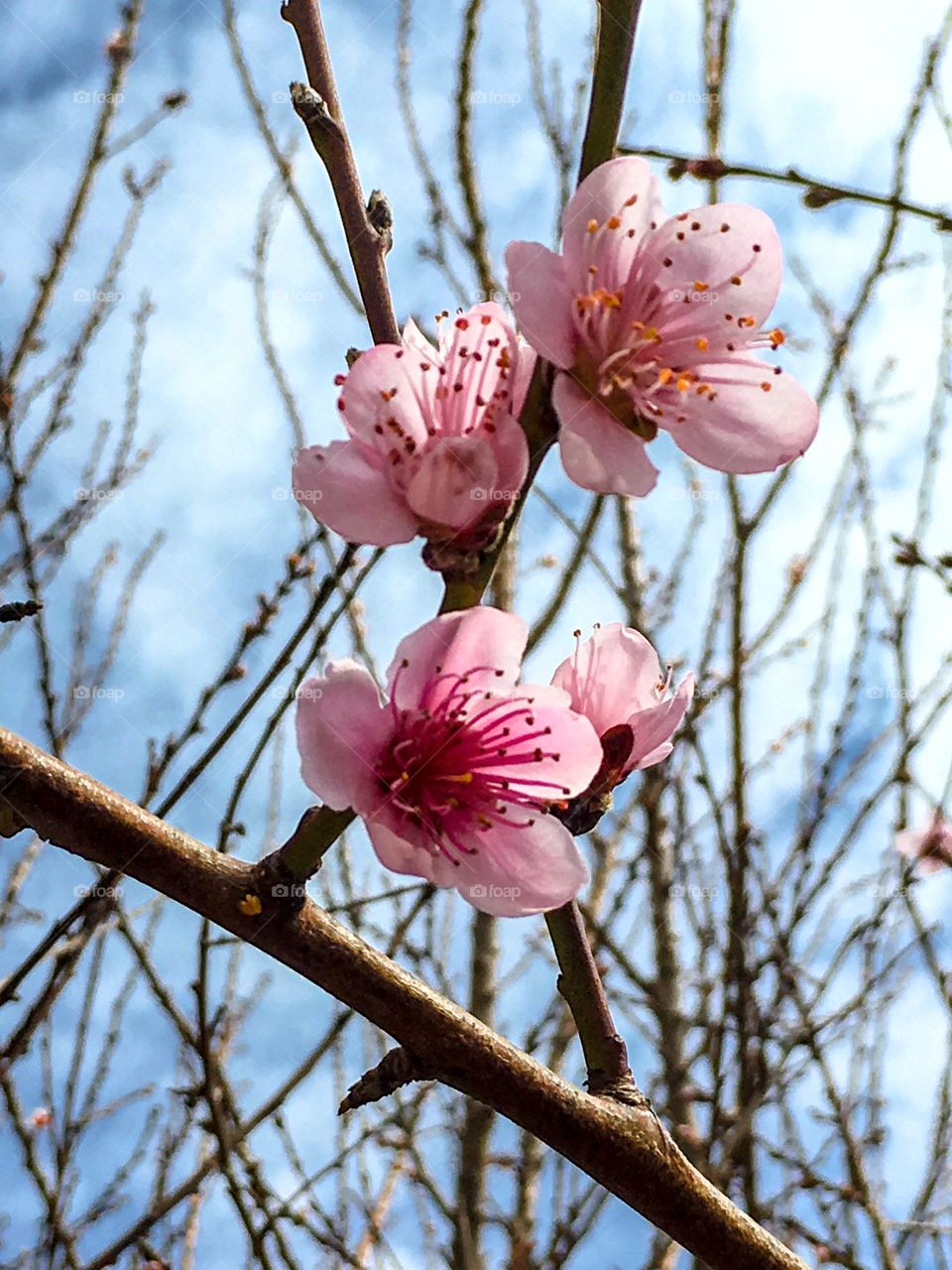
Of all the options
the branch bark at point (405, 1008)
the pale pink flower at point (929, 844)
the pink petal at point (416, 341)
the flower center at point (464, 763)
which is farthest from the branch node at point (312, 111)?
the pale pink flower at point (929, 844)

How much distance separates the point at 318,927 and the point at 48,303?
2743 mm

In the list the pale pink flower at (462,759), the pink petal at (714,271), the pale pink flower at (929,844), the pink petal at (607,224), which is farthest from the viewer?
the pale pink flower at (929,844)

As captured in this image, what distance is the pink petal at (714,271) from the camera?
3.93ft

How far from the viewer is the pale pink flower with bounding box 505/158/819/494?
1.02 meters

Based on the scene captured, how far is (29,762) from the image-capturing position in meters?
0.88

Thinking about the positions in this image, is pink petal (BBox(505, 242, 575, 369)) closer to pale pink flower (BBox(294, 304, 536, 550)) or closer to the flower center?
pale pink flower (BBox(294, 304, 536, 550))

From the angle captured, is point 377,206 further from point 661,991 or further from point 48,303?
point 661,991

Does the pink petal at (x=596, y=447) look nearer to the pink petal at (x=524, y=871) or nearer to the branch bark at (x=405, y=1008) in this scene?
the pink petal at (x=524, y=871)

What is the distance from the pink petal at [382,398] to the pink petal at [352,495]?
0.06 feet

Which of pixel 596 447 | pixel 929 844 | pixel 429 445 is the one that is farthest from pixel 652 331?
pixel 929 844

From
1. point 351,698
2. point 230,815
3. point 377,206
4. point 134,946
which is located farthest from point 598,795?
point 134,946

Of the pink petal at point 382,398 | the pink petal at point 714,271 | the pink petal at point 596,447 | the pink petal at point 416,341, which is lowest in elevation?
the pink petal at point 382,398

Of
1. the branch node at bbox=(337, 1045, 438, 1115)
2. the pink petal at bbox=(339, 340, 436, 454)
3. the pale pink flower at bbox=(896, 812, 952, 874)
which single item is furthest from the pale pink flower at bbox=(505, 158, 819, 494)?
the pale pink flower at bbox=(896, 812, 952, 874)

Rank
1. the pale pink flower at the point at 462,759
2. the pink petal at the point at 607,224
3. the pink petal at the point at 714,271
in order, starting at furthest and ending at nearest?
1. the pink petal at the point at 714,271
2. the pink petal at the point at 607,224
3. the pale pink flower at the point at 462,759
